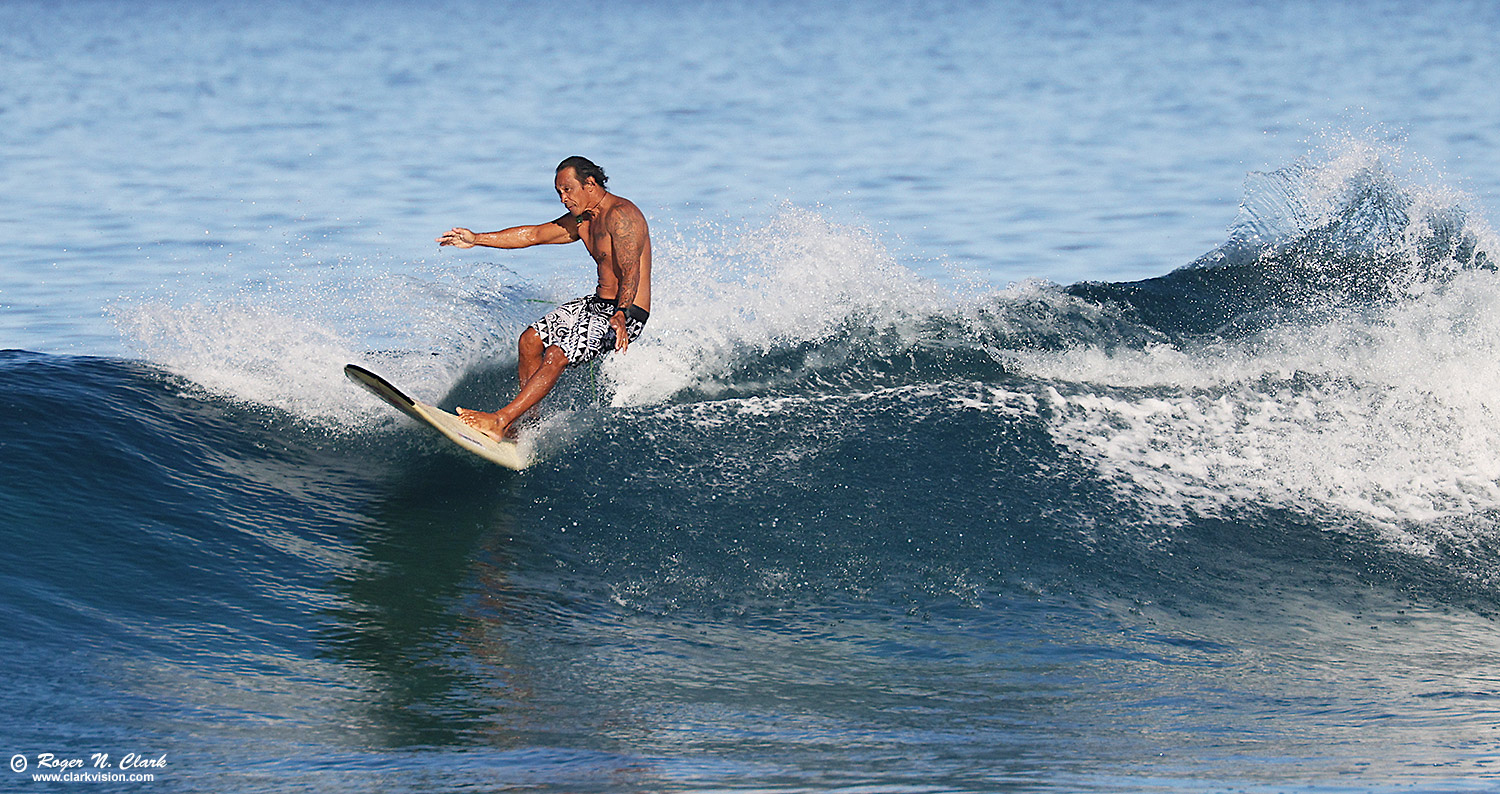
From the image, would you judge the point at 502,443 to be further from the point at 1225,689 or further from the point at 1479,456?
the point at 1479,456

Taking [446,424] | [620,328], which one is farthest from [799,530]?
[446,424]

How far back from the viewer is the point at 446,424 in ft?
24.4

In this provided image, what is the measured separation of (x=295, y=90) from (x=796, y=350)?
83.6 feet

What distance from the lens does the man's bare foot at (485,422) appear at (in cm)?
760

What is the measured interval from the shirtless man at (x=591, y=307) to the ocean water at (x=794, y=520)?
1.62 feet

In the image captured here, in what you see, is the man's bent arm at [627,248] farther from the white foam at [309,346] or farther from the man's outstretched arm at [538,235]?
the white foam at [309,346]

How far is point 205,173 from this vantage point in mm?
20859

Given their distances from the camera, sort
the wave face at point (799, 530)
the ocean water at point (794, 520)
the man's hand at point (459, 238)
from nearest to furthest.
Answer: the ocean water at point (794, 520) → the wave face at point (799, 530) → the man's hand at point (459, 238)

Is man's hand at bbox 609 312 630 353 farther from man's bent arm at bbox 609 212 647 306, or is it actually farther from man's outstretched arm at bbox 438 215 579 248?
man's outstretched arm at bbox 438 215 579 248

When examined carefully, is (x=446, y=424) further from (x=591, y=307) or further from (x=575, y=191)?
(x=575, y=191)

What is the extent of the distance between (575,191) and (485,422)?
126 centimetres

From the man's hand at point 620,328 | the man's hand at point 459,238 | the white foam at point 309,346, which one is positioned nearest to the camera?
the man's hand at point 620,328

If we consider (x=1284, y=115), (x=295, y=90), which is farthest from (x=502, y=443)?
(x=295, y=90)

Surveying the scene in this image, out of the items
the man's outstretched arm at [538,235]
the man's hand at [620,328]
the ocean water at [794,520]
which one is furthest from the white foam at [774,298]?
the man's hand at [620,328]
